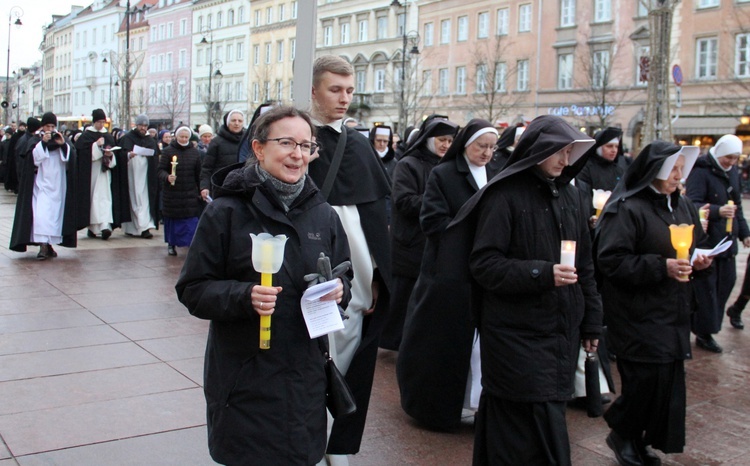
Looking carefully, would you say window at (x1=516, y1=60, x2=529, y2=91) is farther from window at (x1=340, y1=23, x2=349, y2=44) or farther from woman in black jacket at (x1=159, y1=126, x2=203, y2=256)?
woman in black jacket at (x1=159, y1=126, x2=203, y2=256)

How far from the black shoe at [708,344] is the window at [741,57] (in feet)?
114

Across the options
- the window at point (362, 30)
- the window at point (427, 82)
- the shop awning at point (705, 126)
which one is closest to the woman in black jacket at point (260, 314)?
the shop awning at point (705, 126)

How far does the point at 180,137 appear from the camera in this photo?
41.9 ft

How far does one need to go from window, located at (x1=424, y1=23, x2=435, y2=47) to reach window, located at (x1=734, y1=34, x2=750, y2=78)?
22648 mm

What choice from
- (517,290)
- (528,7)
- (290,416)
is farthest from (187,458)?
(528,7)

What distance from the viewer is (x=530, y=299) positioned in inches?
156

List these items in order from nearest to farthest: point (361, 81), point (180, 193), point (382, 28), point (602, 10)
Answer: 1. point (180, 193)
2. point (602, 10)
3. point (382, 28)
4. point (361, 81)

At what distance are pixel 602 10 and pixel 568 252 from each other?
4502 centimetres

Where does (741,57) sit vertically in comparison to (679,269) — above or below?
above

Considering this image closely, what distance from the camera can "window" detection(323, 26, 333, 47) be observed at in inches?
2699

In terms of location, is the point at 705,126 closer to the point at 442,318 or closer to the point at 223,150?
the point at 223,150

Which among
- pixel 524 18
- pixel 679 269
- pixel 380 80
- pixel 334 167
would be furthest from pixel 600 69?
pixel 334 167

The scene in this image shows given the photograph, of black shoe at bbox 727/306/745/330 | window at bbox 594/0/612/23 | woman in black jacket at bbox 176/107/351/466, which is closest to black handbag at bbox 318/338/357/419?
woman in black jacket at bbox 176/107/351/466

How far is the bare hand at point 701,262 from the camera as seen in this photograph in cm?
507
